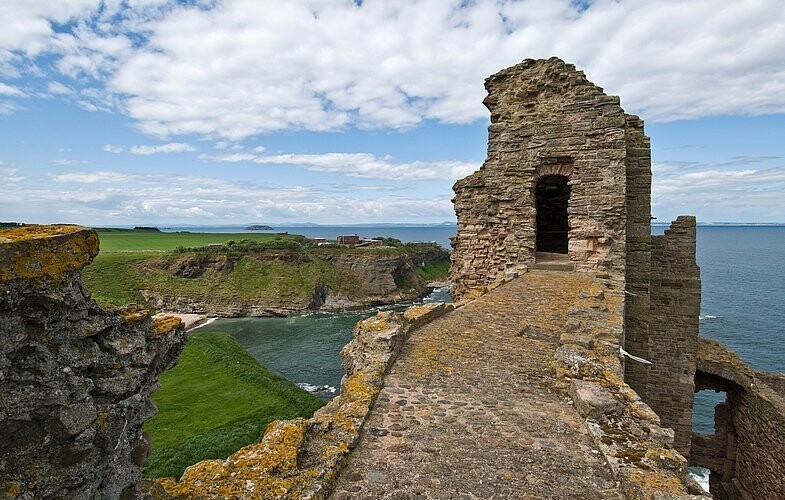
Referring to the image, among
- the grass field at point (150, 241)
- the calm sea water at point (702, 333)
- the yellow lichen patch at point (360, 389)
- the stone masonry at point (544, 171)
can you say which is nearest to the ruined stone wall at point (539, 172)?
the stone masonry at point (544, 171)

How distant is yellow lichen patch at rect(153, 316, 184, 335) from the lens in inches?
127

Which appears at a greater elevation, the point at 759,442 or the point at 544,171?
the point at 544,171

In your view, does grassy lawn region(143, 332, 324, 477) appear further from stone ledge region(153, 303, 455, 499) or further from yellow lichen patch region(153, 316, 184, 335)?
yellow lichen patch region(153, 316, 184, 335)

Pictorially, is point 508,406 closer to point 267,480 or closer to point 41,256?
point 267,480

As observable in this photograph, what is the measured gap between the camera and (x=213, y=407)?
71.4ft

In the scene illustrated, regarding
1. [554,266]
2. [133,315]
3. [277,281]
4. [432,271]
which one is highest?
[133,315]

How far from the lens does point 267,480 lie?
3584 millimetres

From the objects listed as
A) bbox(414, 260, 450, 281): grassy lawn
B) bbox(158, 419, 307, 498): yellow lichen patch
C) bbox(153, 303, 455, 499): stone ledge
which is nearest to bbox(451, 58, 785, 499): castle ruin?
bbox(153, 303, 455, 499): stone ledge

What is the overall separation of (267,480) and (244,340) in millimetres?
50042

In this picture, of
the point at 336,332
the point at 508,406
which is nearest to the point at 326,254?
the point at 336,332

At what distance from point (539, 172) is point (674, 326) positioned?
6905 millimetres

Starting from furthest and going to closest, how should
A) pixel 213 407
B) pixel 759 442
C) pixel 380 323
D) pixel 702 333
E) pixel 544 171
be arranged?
pixel 702 333
pixel 213 407
pixel 544 171
pixel 759 442
pixel 380 323

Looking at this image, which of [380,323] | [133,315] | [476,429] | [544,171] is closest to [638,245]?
[544,171]

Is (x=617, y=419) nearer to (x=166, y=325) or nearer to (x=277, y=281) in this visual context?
(x=166, y=325)
